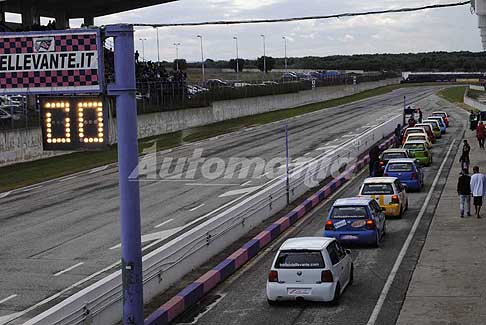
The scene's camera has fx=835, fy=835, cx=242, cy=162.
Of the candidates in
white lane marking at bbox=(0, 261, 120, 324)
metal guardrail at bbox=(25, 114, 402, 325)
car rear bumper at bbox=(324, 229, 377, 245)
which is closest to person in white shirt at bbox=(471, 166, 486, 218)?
car rear bumper at bbox=(324, 229, 377, 245)

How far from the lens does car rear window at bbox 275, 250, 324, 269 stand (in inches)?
612

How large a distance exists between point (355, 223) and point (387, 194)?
4.75m

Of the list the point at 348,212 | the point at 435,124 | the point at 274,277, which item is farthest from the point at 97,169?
the point at 274,277

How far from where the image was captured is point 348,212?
21.3m

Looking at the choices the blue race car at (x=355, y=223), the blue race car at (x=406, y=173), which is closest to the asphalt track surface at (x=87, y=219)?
the blue race car at (x=355, y=223)

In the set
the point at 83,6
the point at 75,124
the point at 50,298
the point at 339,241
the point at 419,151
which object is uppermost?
the point at 83,6

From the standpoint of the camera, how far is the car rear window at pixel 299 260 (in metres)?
15.5

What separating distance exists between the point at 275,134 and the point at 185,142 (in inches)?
302

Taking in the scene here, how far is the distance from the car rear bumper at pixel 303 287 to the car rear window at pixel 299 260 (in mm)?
353

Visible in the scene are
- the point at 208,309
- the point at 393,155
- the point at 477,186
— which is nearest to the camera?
the point at 208,309

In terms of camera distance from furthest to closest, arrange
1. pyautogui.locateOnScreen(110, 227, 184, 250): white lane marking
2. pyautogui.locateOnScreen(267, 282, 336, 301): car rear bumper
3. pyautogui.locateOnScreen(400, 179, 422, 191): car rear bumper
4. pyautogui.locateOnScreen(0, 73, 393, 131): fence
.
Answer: pyautogui.locateOnScreen(0, 73, 393, 131): fence → pyautogui.locateOnScreen(400, 179, 422, 191): car rear bumper → pyautogui.locateOnScreen(110, 227, 184, 250): white lane marking → pyautogui.locateOnScreen(267, 282, 336, 301): car rear bumper

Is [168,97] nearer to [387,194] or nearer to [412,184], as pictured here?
[412,184]

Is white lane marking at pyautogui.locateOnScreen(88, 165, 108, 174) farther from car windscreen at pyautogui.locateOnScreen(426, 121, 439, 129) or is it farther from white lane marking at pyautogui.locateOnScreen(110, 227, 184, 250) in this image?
car windscreen at pyautogui.locateOnScreen(426, 121, 439, 129)

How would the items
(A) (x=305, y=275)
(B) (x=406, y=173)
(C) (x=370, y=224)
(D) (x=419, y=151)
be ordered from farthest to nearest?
(D) (x=419, y=151)
(B) (x=406, y=173)
(C) (x=370, y=224)
(A) (x=305, y=275)
